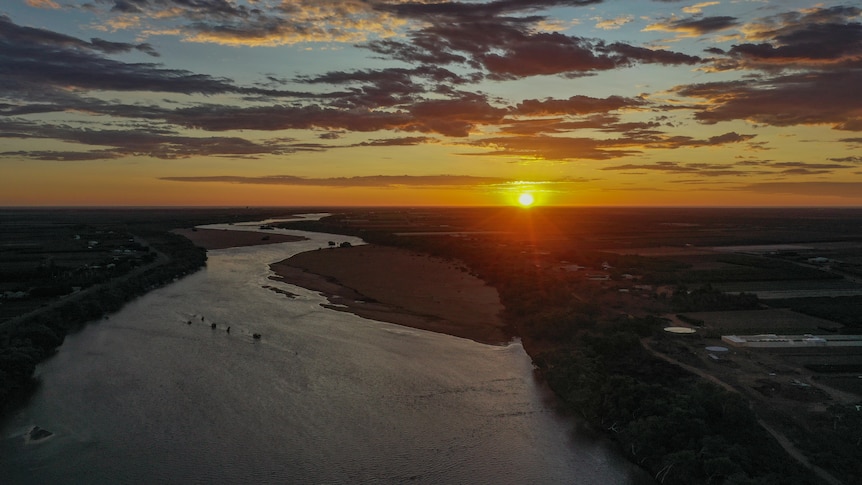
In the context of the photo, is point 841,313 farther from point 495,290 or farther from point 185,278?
point 185,278

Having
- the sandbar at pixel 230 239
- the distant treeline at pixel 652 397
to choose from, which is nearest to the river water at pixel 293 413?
the distant treeline at pixel 652 397

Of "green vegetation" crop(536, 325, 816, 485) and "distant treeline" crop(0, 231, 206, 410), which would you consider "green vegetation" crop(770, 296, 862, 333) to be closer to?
"green vegetation" crop(536, 325, 816, 485)

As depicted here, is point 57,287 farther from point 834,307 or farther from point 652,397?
point 834,307

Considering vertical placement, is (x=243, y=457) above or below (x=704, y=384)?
below

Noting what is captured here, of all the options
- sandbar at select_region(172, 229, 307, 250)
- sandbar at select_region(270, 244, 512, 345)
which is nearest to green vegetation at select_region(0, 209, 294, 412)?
sandbar at select_region(172, 229, 307, 250)

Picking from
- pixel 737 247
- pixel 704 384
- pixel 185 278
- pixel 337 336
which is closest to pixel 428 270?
pixel 185 278
